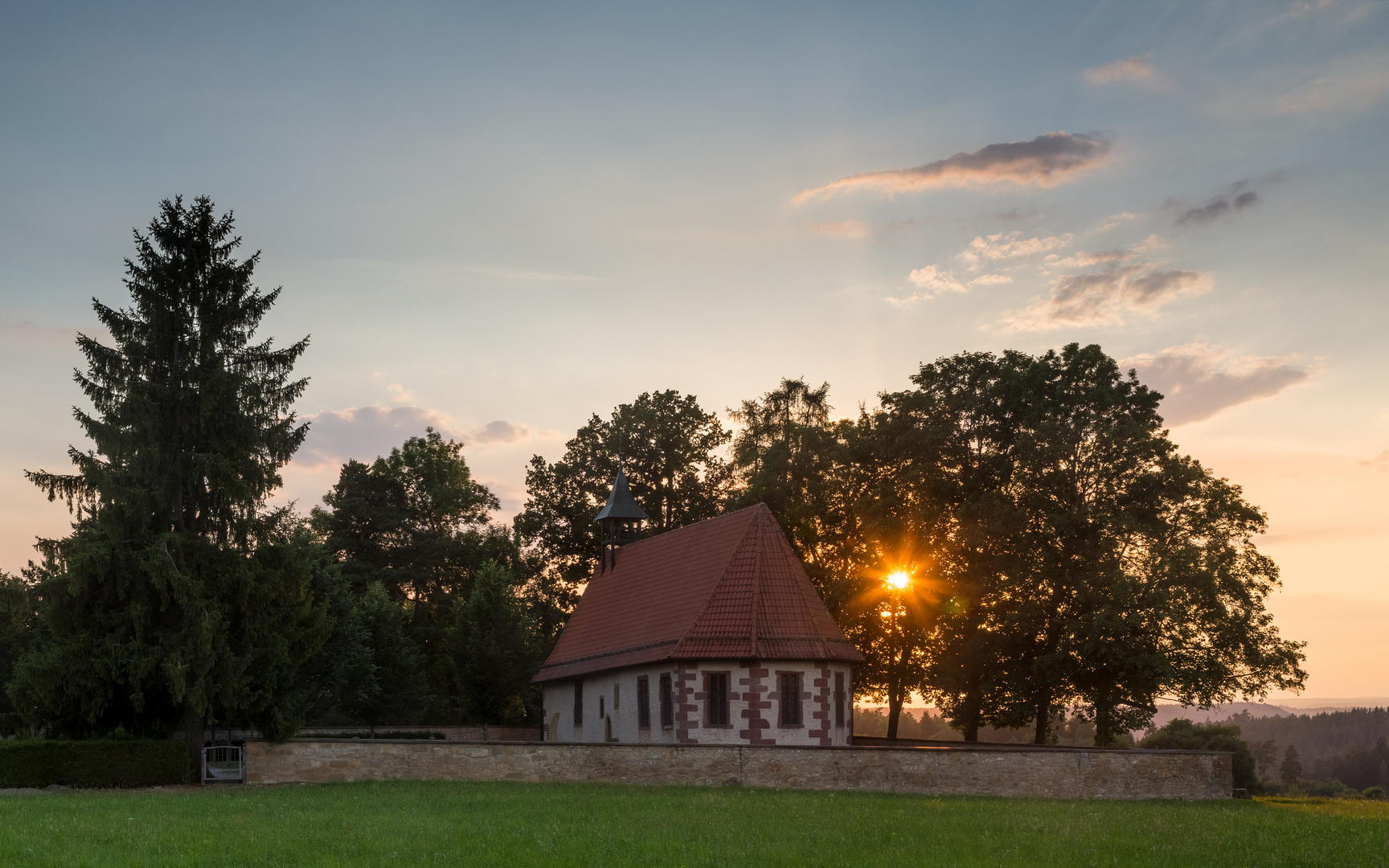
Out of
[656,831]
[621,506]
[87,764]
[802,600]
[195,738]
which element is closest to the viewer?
[656,831]

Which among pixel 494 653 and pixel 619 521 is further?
pixel 494 653

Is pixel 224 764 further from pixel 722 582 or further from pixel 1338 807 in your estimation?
pixel 1338 807

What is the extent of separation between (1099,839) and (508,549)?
2120 inches

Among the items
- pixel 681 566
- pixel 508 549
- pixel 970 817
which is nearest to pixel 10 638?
pixel 508 549

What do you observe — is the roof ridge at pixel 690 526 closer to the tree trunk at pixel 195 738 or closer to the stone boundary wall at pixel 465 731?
the stone boundary wall at pixel 465 731

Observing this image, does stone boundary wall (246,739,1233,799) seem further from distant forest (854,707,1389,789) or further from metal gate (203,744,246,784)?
distant forest (854,707,1389,789)

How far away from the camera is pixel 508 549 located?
225ft

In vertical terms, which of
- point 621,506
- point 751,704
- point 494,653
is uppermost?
point 621,506

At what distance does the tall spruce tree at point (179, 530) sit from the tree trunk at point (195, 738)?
0.15 feet

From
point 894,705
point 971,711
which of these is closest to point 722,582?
point 971,711

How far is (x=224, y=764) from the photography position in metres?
31.5

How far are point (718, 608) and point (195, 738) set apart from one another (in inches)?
612

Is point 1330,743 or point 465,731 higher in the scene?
point 465,731

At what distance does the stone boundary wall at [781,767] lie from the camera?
27.2 meters
